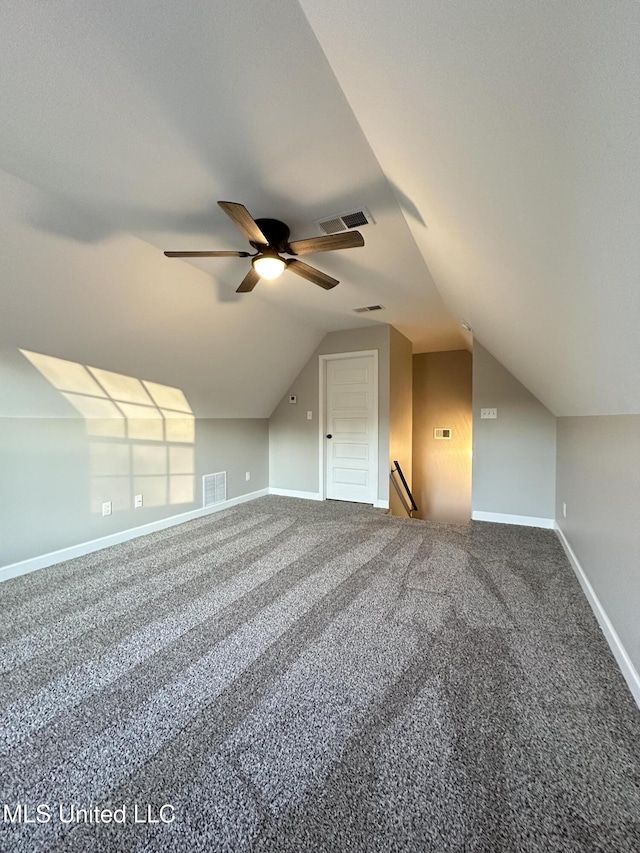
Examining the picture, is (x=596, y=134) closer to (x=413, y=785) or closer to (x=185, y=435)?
(x=413, y=785)

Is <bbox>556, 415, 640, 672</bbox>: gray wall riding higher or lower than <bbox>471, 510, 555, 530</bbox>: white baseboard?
higher

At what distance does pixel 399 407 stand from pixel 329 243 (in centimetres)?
340

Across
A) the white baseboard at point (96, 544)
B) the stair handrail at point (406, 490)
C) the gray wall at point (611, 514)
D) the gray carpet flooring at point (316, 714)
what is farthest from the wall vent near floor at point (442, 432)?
the white baseboard at point (96, 544)

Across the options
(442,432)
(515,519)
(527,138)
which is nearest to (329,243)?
(527,138)

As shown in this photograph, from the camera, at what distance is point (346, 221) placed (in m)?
2.28

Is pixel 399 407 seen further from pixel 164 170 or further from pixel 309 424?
pixel 164 170

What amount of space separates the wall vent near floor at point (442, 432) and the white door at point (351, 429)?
2.10 metres

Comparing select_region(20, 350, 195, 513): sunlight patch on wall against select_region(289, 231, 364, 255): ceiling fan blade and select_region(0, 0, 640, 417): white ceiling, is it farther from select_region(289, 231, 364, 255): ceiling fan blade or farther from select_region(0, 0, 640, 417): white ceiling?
select_region(289, 231, 364, 255): ceiling fan blade

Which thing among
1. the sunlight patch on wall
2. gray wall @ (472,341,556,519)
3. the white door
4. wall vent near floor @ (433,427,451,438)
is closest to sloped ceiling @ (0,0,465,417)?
the sunlight patch on wall

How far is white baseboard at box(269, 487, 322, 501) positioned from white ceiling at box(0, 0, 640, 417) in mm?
3306

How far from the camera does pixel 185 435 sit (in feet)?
13.5

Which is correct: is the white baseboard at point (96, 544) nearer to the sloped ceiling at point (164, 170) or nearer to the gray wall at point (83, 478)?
the gray wall at point (83, 478)

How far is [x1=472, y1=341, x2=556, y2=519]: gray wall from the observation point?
12.5 ft

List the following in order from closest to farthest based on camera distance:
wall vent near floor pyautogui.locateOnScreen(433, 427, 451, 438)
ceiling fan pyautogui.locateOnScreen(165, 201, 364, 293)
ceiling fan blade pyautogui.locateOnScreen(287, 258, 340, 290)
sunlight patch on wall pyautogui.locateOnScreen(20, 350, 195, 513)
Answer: ceiling fan pyautogui.locateOnScreen(165, 201, 364, 293)
ceiling fan blade pyautogui.locateOnScreen(287, 258, 340, 290)
sunlight patch on wall pyautogui.locateOnScreen(20, 350, 195, 513)
wall vent near floor pyautogui.locateOnScreen(433, 427, 451, 438)
